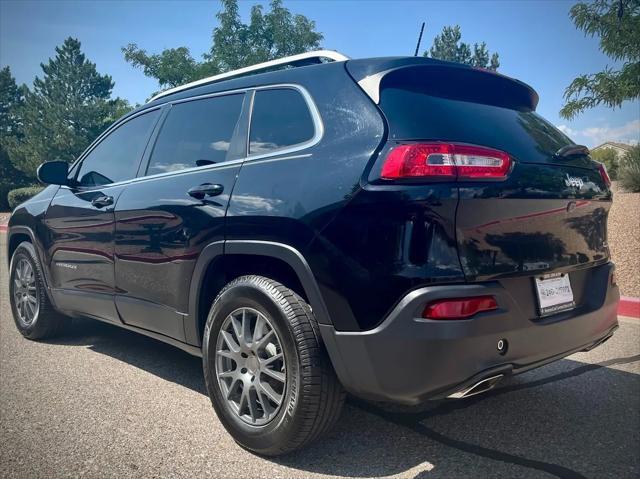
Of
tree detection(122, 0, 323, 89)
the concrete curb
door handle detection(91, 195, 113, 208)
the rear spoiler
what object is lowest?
the concrete curb

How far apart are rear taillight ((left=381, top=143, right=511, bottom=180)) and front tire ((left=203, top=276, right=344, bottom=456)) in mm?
777

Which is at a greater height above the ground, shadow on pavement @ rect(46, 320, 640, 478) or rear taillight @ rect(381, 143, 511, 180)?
rear taillight @ rect(381, 143, 511, 180)

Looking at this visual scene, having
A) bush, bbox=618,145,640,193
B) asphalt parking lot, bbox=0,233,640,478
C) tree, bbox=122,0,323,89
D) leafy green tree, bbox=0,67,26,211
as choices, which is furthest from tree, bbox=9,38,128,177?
asphalt parking lot, bbox=0,233,640,478

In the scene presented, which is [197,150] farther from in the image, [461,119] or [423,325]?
[423,325]

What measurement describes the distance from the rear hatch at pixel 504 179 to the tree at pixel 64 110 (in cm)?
4223

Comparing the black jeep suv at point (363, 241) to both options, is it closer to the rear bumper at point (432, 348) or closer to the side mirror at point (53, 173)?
the rear bumper at point (432, 348)

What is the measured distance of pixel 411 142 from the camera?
227 cm

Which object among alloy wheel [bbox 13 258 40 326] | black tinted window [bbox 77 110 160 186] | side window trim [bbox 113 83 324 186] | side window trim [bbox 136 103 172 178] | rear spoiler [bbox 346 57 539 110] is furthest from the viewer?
alloy wheel [bbox 13 258 40 326]

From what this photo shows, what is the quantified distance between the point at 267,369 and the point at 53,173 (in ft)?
9.18

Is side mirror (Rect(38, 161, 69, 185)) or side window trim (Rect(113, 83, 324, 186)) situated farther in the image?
side mirror (Rect(38, 161, 69, 185))

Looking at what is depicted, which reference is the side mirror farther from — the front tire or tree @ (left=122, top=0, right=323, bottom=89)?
tree @ (left=122, top=0, right=323, bottom=89)

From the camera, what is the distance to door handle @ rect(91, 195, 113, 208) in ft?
12.4

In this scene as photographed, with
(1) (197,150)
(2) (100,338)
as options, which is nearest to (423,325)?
(1) (197,150)

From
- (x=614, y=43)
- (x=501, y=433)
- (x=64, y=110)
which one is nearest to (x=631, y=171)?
(x=614, y=43)
